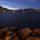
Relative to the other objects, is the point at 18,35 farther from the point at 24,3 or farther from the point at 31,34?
the point at 24,3

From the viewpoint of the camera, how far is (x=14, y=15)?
1462 mm

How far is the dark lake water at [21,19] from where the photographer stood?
146 centimetres

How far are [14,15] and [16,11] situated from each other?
35 millimetres

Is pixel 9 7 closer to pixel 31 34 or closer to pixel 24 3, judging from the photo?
pixel 24 3

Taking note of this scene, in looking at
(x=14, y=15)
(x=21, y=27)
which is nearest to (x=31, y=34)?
(x=21, y=27)

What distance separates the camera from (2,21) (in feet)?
4.83

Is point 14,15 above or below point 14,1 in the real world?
below

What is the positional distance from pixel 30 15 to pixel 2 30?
245 mm

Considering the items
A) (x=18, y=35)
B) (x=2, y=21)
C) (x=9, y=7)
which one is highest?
(x=9, y=7)

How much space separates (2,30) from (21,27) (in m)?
0.15

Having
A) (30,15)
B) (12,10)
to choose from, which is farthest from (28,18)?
(12,10)

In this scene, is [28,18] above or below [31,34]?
above

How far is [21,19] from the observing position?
1.46m

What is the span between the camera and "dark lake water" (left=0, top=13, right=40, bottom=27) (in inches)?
57.5
